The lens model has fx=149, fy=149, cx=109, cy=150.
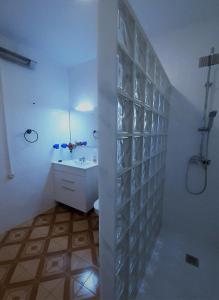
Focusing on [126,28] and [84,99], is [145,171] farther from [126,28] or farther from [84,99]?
[84,99]

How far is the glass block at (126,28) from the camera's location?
0.66 m

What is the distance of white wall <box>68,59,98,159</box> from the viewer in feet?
7.82

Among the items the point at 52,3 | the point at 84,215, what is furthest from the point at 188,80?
the point at 84,215

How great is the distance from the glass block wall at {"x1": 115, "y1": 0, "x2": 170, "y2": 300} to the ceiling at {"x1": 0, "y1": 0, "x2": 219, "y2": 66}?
2.19 ft

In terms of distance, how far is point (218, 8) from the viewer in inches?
53.2

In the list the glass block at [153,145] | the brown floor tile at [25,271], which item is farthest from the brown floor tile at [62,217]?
the glass block at [153,145]

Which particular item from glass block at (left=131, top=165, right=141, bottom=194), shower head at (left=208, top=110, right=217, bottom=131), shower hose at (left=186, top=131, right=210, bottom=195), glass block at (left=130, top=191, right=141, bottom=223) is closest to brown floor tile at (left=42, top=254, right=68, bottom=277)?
glass block at (left=130, top=191, right=141, bottom=223)

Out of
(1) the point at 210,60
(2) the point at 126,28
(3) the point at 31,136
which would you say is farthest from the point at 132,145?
(3) the point at 31,136

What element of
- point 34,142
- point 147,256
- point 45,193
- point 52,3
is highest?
point 52,3

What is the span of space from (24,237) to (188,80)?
2.64m

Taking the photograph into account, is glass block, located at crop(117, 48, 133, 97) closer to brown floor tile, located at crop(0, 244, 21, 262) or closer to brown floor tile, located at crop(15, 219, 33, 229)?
brown floor tile, located at crop(0, 244, 21, 262)

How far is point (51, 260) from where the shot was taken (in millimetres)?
1498

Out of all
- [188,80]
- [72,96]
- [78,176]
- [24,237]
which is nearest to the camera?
[188,80]

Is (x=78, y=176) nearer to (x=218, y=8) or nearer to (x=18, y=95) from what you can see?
(x=18, y=95)
